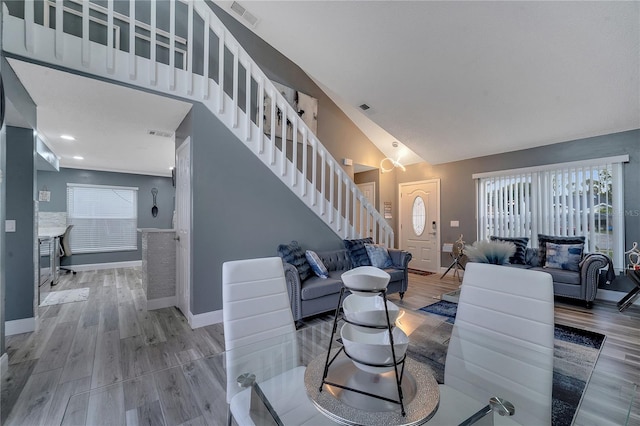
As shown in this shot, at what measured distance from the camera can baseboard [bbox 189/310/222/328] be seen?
286 centimetres

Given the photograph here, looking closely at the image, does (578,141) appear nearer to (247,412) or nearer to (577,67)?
(577,67)

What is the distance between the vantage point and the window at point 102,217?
19.1 ft

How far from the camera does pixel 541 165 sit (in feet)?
14.6

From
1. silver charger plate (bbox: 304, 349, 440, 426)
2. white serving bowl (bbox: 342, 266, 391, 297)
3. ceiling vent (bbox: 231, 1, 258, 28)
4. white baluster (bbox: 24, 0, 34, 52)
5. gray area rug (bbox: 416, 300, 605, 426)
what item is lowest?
gray area rug (bbox: 416, 300, 605, 426)

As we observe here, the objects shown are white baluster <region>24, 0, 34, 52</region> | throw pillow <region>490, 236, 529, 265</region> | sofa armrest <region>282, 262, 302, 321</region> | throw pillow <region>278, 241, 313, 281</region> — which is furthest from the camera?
throw pillow <region>490, 236, 529, 265</region>

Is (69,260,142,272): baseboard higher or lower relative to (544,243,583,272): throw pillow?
lower

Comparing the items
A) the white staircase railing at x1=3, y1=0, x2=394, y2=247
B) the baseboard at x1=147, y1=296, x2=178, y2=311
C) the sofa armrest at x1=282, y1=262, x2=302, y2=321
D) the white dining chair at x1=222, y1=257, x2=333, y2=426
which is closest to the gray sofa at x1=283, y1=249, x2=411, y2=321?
the sofa armrest at x1=282, y1=262, x2=302, y2=321

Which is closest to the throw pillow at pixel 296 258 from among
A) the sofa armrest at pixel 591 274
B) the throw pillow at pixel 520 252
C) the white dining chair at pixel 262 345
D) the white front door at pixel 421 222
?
the white dining chair at pixel 262 345

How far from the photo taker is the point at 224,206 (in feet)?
10.2

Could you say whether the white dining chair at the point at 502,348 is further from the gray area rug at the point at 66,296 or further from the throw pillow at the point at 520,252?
the gray area rug at the point at 66,296

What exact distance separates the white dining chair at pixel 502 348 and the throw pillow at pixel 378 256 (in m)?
2.41

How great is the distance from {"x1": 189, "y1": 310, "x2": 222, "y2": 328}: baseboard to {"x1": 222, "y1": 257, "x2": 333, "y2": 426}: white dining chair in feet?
6.06

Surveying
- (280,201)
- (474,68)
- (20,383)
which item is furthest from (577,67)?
(20,383)

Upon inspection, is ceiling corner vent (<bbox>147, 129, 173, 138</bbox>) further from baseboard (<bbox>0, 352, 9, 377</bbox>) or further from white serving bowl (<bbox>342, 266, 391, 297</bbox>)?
white serving bowl (<bbox>342, 266, 391, 297</bbox>)
